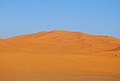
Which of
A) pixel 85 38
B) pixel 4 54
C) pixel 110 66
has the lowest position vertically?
pixel 110 66

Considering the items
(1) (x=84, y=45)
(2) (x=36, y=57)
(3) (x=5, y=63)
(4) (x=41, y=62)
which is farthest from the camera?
(1) (x=84, y=45)

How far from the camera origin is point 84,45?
1580 inches

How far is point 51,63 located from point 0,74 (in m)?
5.58

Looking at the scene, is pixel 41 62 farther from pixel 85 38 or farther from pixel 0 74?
pixel 85 38

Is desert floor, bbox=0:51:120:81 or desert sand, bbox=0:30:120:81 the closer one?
desert sand, bbox=0:30:120:81

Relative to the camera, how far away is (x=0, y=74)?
15.8 metres

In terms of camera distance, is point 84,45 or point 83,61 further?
point 84,45

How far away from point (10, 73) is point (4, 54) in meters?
6.11

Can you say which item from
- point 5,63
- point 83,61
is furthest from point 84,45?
point 5,63

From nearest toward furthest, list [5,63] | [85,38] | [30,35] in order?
1. [5,63]
2. [85,38]
3. [30,35]

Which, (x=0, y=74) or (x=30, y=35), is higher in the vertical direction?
(x=30, y=35)

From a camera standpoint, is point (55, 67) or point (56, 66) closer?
point (55, 67)

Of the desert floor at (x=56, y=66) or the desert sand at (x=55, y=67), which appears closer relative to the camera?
the desert sand at (x=55, y=67)

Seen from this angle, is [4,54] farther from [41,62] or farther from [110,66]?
[110,66]
